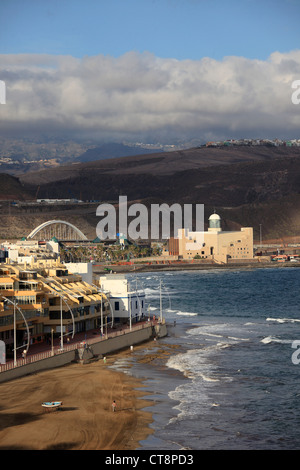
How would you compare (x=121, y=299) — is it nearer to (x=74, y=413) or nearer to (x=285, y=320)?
(x=285, y=320)

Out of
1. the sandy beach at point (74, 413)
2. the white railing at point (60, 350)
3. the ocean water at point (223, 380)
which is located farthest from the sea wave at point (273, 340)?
the sandy beach at point (74, 413)

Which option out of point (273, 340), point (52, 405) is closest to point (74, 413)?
point (52, 405)

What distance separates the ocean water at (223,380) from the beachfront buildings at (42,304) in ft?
23.6

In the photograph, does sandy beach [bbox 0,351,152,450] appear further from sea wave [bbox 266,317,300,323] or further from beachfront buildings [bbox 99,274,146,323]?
sea wave [bbox 266,317,300,323]

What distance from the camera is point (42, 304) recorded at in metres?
75.4

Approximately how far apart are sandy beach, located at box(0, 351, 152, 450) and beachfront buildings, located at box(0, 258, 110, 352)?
691cm

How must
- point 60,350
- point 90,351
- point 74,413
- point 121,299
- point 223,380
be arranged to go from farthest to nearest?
1. point 121,299
2. point 90,351
3. point 60,350
4. point 223,380
5. point 74,413

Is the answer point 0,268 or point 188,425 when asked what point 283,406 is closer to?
point 188,425

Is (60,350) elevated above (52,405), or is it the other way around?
(60,350)

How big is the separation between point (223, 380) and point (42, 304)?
769 inches

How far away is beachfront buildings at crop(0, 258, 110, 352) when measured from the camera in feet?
235

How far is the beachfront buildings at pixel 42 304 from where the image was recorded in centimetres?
7150

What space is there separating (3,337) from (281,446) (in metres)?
29.8

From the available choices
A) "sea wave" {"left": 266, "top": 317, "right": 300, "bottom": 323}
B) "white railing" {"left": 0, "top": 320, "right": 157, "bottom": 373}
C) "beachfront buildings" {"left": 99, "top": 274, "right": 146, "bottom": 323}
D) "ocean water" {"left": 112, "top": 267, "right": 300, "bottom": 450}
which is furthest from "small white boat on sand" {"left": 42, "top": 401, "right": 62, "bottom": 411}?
"sea wave" {"left": 266, "top": 317, "right": 300, "bottom": 323}
